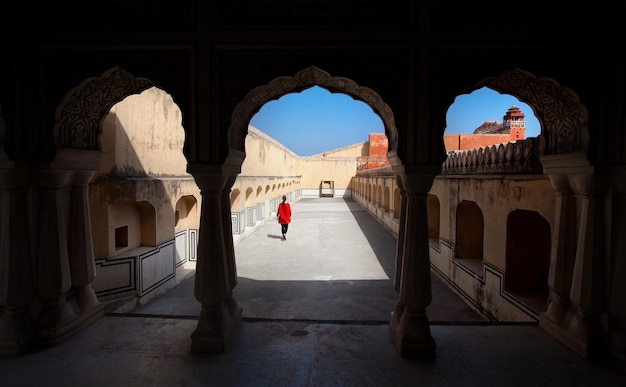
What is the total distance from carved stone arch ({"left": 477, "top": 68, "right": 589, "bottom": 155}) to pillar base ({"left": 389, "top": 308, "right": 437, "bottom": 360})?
2.03 meters

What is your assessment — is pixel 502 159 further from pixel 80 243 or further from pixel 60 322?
pixel 60 322

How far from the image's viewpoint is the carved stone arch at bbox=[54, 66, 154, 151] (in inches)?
130

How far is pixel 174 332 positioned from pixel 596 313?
3.91 metres

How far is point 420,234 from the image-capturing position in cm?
324

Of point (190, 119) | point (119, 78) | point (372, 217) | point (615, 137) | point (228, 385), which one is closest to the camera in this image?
point (228, 385)

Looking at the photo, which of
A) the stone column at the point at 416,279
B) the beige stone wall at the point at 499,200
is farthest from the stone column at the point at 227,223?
the beige stone wall at the point at 499,200

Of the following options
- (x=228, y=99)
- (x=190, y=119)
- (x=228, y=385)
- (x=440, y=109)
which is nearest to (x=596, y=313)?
(x=440, y=109)

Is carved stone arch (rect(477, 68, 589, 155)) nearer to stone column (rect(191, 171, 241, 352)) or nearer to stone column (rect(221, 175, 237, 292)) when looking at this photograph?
stone column (rect(221, 175, 237, 292))

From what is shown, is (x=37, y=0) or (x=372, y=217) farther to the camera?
(x=372, y=217)

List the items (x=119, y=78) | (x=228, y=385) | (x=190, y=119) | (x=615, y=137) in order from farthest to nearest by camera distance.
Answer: (x=119, y=78), (x=190, y=119), (x=615, y=137), (x=228, y=385)

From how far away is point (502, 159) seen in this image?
201 inches

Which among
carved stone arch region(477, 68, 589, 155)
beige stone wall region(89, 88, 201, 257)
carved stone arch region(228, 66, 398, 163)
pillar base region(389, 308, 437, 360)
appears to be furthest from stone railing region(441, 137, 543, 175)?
beige stone wall region(89, 88, 201, 257)

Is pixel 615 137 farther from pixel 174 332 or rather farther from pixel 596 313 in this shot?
pixel 174 332

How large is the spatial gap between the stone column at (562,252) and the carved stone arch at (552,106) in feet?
1.10
